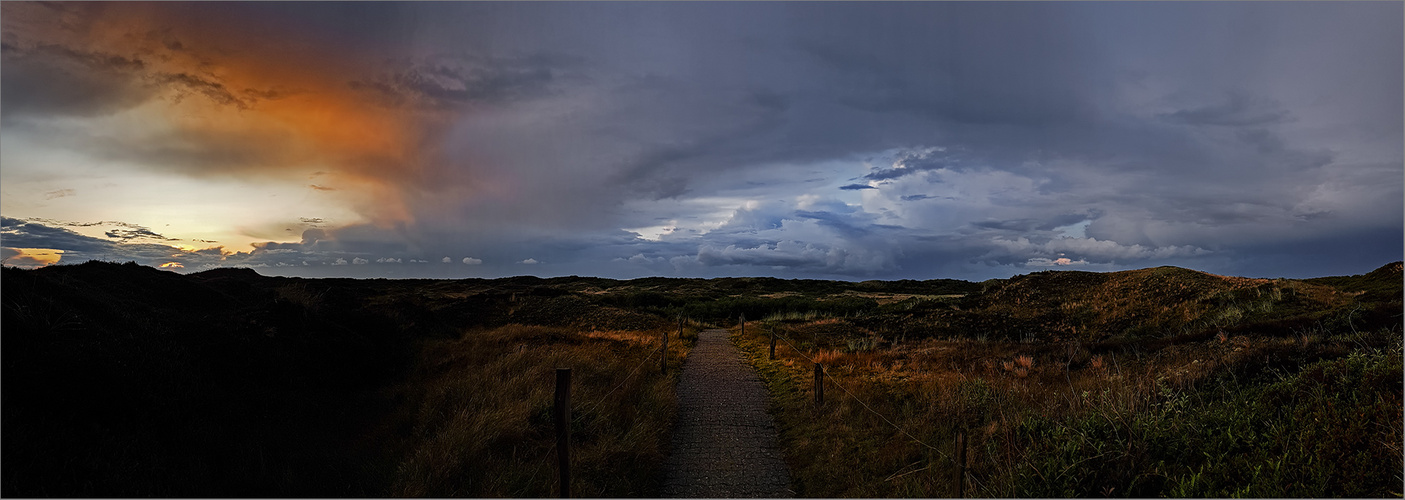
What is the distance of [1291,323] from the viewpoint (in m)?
14.5

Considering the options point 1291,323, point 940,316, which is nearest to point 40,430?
point 1291,323

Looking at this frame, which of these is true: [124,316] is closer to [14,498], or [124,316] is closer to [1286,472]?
[14,498]

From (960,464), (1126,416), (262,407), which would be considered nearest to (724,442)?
(960,464)

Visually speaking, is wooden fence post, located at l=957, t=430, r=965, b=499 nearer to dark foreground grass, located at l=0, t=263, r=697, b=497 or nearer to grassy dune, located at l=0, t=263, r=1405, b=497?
grassy dune, located at l=0, t=263, r=1405, b=497

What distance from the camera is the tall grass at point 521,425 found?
7.41 m

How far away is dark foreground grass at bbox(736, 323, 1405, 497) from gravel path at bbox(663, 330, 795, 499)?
462 mm

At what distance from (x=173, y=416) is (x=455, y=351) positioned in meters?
8.59

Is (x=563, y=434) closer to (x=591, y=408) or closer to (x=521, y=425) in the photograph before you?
(x=521, y=425)

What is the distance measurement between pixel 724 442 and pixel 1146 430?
6.28m

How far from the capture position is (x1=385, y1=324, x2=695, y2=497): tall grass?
7.41 metres

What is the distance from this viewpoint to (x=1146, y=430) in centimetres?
646

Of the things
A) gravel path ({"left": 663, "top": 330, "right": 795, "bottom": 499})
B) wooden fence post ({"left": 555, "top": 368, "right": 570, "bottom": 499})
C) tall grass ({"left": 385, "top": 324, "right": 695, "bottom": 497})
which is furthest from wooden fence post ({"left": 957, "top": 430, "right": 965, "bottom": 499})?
wooden fence post ({"left": 555, "top": 368, "right": 570, "bottom": 499})

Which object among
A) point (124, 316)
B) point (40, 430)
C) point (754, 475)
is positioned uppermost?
point (124, 316)

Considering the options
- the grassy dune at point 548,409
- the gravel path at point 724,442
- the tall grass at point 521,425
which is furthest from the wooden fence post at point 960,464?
the tall grass at point 521,425
